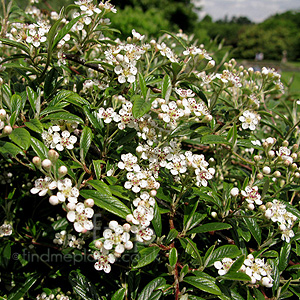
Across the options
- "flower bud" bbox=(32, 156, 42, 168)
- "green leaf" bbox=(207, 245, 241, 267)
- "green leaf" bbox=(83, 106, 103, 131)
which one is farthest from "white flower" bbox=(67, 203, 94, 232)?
"green leaf" bbox=(207, 245, 241, 267)

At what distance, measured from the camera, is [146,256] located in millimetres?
1184

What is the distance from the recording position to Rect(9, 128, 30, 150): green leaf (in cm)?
104


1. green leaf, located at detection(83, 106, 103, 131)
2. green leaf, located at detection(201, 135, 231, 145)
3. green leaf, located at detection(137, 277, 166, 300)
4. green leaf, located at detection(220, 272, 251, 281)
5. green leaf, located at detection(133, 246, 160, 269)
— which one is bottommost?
green leaf, located at detection(137, 277, 166, 300)

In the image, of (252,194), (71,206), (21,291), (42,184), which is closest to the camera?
(71,206)

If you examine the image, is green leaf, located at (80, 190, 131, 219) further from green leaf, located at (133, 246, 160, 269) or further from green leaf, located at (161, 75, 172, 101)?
green leaf, located at (161, 75, 172, 101)

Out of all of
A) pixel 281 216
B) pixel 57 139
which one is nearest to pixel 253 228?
pixel 281 216

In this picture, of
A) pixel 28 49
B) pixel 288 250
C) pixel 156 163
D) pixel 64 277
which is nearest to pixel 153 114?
pixel 156 163

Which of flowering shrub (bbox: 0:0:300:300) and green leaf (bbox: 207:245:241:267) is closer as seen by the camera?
flowering shrub (bbox: 0:0:300:300)

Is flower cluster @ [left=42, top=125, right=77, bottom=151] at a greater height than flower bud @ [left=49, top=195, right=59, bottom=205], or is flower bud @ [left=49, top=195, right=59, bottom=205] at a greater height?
flower cluster @ [left=42, top=125, right=77, bottom=151]

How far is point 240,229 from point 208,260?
0.82 ft

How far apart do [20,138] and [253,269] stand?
1.12 metres

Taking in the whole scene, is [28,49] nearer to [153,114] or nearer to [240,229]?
[153,114]

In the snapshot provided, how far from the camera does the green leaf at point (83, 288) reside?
1.33m

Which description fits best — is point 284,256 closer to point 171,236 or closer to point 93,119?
point 171,236
